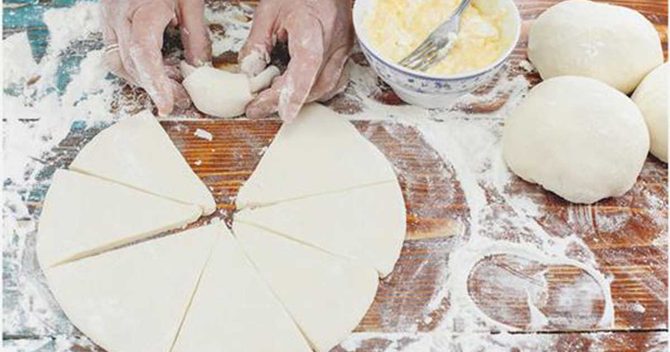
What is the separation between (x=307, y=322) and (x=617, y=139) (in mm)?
843

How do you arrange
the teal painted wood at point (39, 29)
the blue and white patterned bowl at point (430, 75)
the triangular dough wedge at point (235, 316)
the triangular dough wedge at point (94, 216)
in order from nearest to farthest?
the triangular dough wedge at point (235, 316)
the triangular dough wedge at point (94, 216)
the blue and white patterned bowl at point (430, 75)
the teal painted wood at point (39, 29)

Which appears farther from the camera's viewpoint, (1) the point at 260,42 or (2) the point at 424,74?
(1) the point at 260,42

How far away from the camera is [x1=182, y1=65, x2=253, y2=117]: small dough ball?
A: 1.99m

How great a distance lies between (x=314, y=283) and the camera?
1.76 m

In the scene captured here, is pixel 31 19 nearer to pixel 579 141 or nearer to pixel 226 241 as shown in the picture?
pixel 226 241

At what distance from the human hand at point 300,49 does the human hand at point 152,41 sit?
142mm

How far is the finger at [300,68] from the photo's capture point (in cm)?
194

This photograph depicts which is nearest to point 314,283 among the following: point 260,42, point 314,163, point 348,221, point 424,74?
point 348,221

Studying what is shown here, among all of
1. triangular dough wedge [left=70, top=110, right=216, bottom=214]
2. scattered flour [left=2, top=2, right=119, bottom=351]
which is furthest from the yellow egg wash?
scattered flour [left=2, top=2, right=119, bottom=351]

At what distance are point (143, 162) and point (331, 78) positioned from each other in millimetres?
518

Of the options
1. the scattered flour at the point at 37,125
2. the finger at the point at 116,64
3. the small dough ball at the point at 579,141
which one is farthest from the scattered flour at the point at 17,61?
the small dough ball at the point at 579,141

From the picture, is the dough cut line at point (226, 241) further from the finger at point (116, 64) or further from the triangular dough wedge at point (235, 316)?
the finger at point (116, 64)

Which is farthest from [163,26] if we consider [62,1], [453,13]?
[453,13]

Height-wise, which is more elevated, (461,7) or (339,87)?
(461,7)
